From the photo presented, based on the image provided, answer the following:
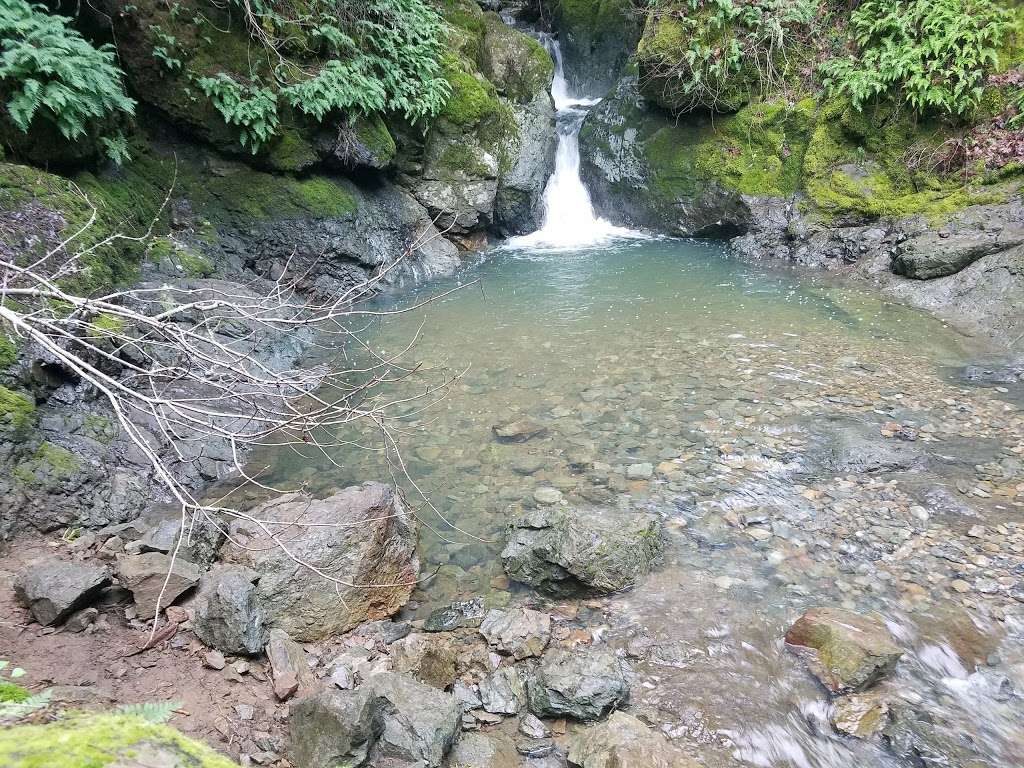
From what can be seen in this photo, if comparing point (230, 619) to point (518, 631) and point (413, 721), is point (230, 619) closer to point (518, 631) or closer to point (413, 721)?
point (413, 721)

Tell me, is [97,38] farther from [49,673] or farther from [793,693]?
[793,693]

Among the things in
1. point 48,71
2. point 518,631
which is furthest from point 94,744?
point 48,71

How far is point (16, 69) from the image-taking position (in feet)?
17.6

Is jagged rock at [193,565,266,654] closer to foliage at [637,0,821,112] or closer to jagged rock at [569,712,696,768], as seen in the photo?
jagged rock at [569,712,696,768]

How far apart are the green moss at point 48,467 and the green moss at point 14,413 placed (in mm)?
191

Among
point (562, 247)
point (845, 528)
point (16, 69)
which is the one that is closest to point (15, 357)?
point (16, 69)

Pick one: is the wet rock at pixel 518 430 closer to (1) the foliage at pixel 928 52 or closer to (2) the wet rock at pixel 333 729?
(2) the wet rock at pixel 333 729

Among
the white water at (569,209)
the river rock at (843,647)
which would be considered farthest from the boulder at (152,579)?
the white water at (569,209)

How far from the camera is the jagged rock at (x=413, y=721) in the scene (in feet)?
7.91

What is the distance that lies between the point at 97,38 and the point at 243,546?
24.5ft

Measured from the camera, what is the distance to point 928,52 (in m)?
8.45

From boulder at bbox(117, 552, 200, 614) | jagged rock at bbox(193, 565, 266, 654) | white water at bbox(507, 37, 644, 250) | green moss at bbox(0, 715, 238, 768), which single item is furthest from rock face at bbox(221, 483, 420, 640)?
white water at bbox(507, 37, 644, 250)

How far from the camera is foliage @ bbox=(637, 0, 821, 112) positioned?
34.0 feet

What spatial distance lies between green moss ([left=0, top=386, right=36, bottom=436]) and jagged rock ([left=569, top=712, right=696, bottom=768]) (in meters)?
4.13
